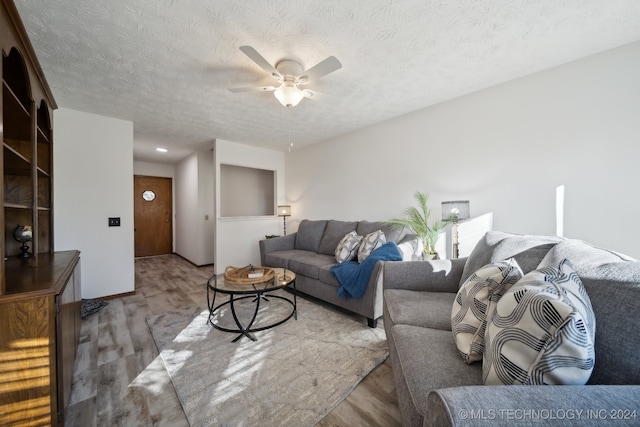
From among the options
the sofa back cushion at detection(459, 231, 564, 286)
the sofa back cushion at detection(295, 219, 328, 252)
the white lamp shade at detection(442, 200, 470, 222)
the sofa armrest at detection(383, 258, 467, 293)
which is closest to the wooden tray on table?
the sofa armrest at detection(383, 258, 467, 293)

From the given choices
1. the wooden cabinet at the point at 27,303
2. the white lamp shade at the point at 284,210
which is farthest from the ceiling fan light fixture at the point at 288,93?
the white lamp shade at the point at 284,210

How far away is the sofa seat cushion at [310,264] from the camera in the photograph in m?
2.82

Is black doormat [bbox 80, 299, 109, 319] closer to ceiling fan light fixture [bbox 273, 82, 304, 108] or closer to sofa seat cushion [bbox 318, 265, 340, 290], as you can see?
sofa seat cushion [bbox 318, 265, 340, 290]

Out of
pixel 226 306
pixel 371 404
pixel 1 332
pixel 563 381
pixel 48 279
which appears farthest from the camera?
pixel 226 306

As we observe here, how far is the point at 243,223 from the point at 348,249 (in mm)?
2395

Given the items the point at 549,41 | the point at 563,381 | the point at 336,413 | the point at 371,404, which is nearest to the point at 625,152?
the point at 549,41

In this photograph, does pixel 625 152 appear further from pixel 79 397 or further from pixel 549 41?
pixel 79 397

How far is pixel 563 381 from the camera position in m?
0.63

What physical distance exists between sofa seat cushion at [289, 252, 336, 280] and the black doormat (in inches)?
85.2

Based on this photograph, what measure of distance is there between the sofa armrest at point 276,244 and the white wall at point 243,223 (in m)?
0.82

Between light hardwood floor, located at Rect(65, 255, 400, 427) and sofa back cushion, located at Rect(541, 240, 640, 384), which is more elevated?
sofa back cushion, located at Rect(541, 240, 640, 384)

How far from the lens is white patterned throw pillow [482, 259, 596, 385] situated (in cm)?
63

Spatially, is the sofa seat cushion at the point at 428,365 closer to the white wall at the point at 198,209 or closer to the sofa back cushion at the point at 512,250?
the sofa back cushion at the point at 512,250

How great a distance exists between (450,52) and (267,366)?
9.05ft
